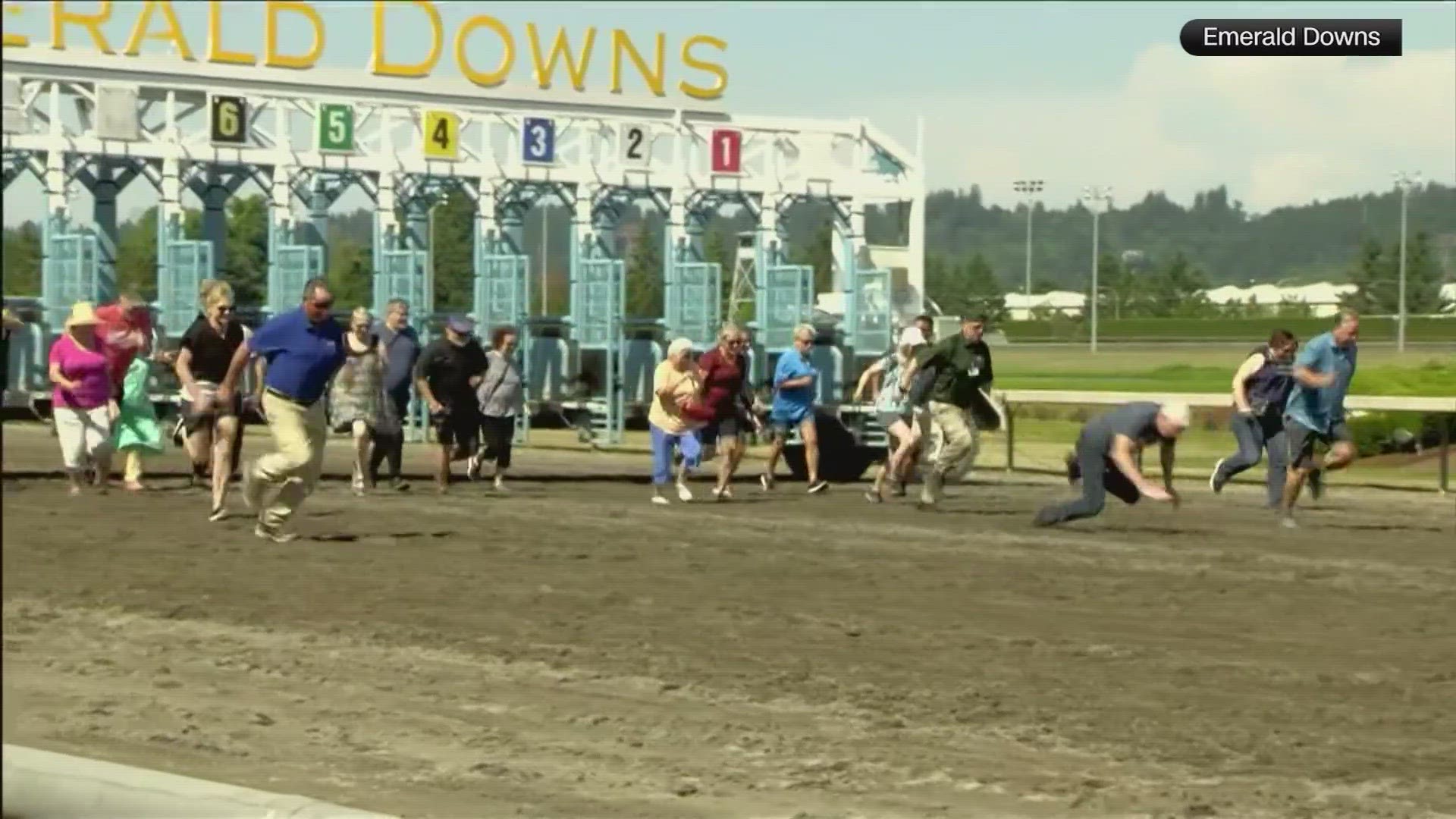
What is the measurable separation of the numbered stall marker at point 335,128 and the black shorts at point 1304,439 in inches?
663

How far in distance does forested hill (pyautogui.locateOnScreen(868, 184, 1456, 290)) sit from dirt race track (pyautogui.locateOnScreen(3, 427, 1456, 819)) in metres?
10.4

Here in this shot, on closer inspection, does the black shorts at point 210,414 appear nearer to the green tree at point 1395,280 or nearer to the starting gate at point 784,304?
the starting gate at point 784,304

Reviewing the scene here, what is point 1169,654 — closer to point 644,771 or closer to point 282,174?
point 644,771

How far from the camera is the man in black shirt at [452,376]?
74.0ft

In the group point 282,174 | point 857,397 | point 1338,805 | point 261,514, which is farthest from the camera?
point 282,174

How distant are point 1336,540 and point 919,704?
32.3 ft

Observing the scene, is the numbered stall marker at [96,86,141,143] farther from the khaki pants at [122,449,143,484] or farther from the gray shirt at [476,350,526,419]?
the khaki pants at [122,449,143,484]

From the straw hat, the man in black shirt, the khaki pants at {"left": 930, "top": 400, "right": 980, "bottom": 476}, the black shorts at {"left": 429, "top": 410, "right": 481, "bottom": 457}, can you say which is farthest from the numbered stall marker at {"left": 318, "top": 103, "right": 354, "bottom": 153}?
the khaki pants at {"left": 930, "top": 400, "right": 980, "bottom": 476}

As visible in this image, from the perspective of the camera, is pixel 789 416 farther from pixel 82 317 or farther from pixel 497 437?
pixel 82 317

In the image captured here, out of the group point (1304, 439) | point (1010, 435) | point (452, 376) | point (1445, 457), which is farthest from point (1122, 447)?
point (1010, 435)

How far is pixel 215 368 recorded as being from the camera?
68.1 ft

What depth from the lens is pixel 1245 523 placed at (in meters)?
21.5

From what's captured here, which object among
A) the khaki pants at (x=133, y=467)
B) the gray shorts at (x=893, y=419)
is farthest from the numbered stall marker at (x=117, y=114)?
the gray shorts at (x=893, y=419)

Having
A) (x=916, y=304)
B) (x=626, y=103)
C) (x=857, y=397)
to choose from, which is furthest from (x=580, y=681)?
(x=626, y=103)
